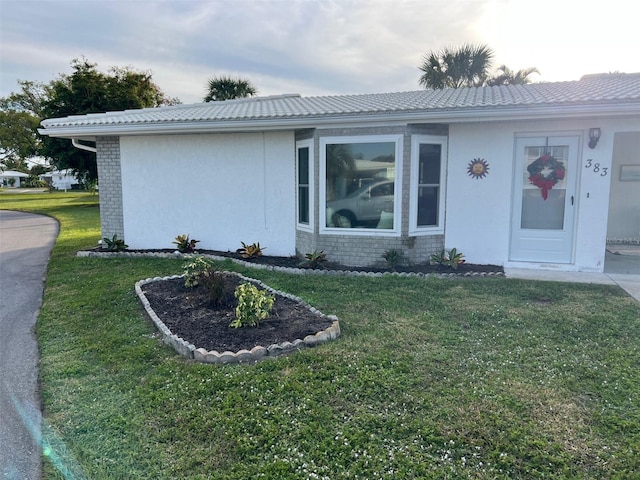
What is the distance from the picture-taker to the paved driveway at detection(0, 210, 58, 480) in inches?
113

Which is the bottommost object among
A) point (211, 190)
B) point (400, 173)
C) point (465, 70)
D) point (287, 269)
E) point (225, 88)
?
point (287, 269)

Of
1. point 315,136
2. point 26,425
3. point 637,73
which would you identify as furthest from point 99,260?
point 637,73

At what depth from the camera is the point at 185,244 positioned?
9.41 m

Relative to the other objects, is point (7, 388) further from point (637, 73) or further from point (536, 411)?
point (637, 73)

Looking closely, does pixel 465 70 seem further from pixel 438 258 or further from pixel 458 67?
pixel 438 258

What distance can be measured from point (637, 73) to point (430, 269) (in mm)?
7702

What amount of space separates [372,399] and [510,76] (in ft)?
70.4

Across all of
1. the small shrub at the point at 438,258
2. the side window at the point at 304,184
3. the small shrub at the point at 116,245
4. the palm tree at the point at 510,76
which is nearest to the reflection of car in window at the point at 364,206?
the side window at the point at 304,184

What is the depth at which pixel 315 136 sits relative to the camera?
26.3 feet

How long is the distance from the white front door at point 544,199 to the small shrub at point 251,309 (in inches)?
202

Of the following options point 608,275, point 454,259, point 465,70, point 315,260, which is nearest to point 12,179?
point 465,70

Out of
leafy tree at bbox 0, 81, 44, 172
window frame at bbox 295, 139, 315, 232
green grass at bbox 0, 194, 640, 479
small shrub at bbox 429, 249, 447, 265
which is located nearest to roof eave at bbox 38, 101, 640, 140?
window frame at bbox 295, 139, 315, 232

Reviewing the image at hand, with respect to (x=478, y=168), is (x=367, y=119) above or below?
above

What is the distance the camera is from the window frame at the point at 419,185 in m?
7.62
